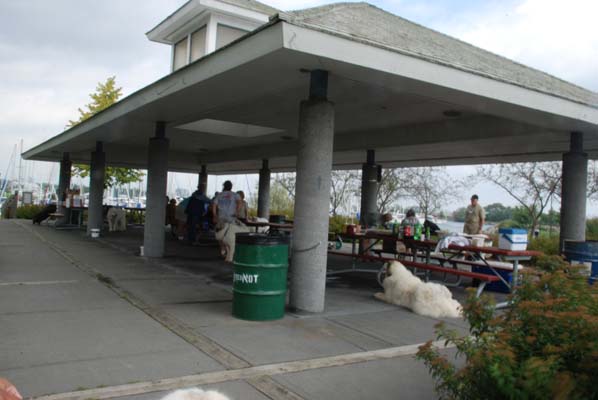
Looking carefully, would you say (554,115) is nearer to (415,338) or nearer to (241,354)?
(415,338)

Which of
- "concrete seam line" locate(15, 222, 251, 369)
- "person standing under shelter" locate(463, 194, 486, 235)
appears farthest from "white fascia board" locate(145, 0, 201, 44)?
"concrete seam line" locate(15, 222, 251, 369)

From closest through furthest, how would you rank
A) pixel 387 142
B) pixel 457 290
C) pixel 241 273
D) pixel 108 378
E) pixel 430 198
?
pixel 108 378 < pixel 241 273 < pixel 457 290 < pixel 387 142 < pixel 430 198

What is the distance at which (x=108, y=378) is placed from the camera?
162 inches

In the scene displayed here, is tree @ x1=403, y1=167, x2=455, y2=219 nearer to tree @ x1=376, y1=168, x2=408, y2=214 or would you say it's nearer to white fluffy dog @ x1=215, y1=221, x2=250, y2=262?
tree @ x1=376, y1=168, x2=408, y2=214

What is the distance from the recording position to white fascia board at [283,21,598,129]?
5.81 metres

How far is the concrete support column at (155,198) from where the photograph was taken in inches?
485

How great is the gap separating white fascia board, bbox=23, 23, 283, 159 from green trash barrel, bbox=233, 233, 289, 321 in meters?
2.30

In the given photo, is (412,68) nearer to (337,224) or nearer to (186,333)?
(186,333)

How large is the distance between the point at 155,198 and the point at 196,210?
11.1 feet

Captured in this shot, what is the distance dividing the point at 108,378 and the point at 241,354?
1268 millimetres

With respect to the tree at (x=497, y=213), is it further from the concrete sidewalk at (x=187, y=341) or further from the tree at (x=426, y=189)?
the concrete sidewalk at (x=187, y=341)

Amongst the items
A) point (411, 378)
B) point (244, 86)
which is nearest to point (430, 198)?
point (244, 86)

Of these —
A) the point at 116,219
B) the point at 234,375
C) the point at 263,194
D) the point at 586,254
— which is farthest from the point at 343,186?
the point at 234,375

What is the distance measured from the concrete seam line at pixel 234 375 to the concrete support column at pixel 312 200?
1.79 metres
